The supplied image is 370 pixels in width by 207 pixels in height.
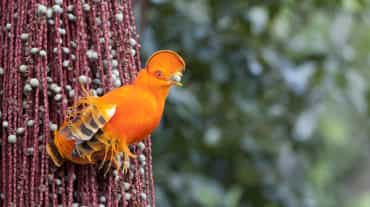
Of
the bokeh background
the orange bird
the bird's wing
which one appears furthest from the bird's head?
the bokeh background

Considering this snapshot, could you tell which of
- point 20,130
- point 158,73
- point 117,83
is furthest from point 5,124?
point 158,73

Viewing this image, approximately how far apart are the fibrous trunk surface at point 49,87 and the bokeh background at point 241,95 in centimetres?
98

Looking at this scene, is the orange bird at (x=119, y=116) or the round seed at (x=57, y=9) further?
the round seed at (x=57, y=9)

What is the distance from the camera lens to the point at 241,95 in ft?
10.6

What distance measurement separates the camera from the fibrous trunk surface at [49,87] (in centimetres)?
169

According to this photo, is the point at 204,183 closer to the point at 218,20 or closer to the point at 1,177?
the point at 218,20

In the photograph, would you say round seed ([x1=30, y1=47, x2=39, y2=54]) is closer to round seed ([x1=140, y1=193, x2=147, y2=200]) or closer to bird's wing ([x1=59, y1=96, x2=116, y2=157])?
bird's wing ([x1=59, y1=96, x2=116, y2=157])

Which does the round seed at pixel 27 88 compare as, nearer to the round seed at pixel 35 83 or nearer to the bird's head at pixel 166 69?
the round seed at pixel 35 83

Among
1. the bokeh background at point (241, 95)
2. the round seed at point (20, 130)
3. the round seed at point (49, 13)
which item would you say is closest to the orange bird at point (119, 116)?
the round seed at point (20, 130)

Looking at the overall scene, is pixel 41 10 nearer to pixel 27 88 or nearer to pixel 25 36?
pixel 25 36

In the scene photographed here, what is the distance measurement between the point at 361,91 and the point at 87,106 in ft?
6.22

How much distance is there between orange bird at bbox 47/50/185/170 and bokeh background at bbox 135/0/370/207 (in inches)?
44.3

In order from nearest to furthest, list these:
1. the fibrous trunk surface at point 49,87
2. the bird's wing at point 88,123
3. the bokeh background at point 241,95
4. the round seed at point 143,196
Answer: the bird's wing at point 88,123 → the fibrous trunk surface at point 49,87 → the round seed at point 143,196 → the bokeh background at point 241,95

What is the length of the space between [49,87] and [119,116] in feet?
0.62
